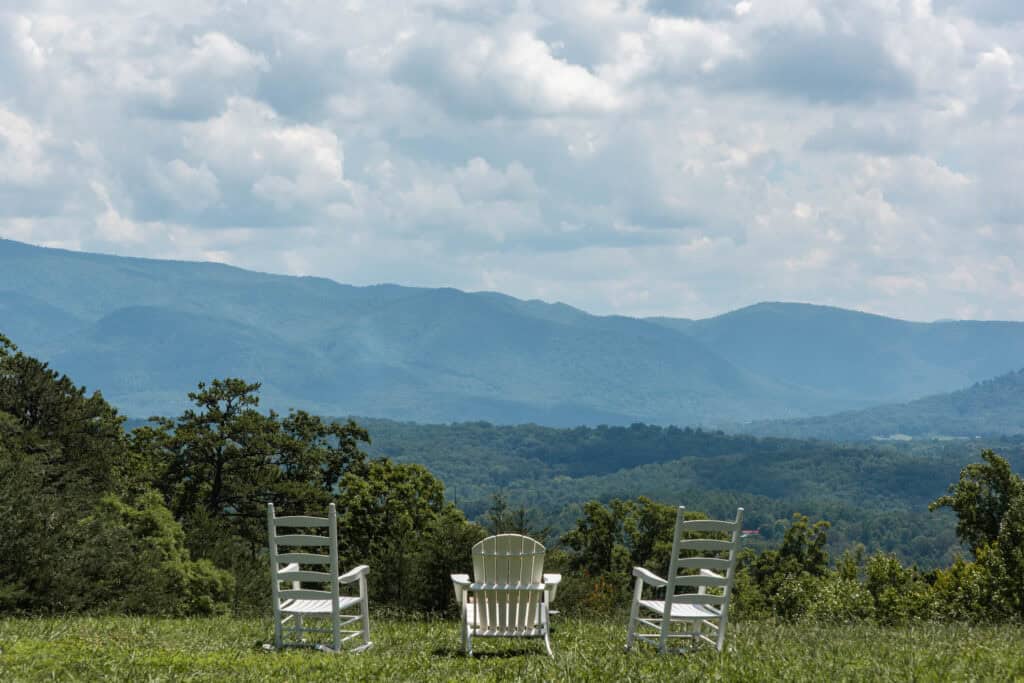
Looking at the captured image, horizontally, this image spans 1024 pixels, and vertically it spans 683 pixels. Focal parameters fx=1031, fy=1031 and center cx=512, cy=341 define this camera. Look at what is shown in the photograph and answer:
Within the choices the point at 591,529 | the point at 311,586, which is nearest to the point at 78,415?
the point at 311,586

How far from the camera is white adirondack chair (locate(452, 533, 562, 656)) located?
9375mm

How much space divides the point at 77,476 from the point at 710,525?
18.0 metres

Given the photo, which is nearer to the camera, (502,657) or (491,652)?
(502,657)

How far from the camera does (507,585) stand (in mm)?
9469

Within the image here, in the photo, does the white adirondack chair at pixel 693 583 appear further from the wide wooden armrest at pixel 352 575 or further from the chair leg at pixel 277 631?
the chair leg at pixel 277 631

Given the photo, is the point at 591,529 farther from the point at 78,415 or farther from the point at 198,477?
the point at 78,415

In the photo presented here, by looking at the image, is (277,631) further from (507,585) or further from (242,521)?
(242,521)

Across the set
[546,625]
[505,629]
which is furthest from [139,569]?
[546,625]

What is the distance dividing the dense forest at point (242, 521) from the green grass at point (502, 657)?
2790mm

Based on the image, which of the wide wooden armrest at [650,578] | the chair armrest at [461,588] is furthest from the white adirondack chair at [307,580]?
the wide wooden armrest at [650,578]

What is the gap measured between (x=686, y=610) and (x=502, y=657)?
1.63 metres

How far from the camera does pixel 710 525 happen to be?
28.4 ft

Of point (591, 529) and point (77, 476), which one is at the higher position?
point (77, 476)

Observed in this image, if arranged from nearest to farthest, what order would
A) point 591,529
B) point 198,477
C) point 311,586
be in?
point 311,586, point 198,477, point 591,529
